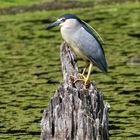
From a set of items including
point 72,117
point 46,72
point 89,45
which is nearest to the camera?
point 72,117

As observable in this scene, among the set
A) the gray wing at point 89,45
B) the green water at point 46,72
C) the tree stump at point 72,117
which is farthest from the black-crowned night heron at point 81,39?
the green water at point 46,72

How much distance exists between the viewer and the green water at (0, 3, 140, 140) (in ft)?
55.8

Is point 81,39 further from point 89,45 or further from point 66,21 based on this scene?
point 66,21

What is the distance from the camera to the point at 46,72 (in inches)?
977

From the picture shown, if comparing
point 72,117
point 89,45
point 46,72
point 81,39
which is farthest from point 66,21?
point 46,72

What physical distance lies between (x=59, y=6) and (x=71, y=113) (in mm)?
39189

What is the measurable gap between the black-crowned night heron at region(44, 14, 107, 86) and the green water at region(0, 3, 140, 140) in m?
4.80

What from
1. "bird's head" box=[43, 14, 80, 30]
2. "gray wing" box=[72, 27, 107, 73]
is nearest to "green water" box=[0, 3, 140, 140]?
"gray wing" box=[72, 27, 107, 73]

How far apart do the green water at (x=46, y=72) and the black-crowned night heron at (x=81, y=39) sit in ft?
15.8

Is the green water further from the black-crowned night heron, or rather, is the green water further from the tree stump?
the tree stump

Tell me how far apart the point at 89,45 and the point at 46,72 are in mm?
14259

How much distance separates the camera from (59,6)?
159 ft

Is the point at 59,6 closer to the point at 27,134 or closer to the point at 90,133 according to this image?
the point at 27,134

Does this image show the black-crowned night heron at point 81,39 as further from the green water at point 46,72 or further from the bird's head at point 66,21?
the green water at point 46,72
